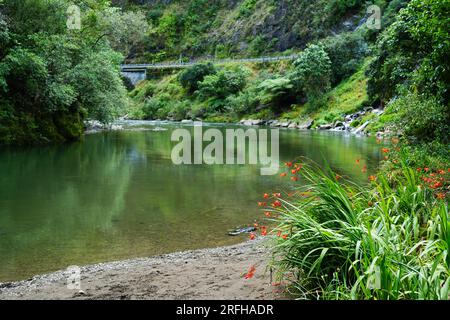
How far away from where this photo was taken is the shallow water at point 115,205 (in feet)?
26.3

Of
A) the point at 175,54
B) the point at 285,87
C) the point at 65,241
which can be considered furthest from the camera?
the point at 175,54

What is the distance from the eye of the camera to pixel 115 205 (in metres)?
11.6

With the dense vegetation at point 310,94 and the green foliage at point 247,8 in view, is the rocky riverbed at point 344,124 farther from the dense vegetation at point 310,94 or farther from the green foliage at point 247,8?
the green foliage at point 247,8

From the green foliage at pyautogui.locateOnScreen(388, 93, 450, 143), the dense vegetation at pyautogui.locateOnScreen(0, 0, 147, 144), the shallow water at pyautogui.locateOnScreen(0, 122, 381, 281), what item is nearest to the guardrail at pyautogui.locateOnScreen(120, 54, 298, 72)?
the dense vegetation at pyautogui.locateOnScreen(0, 0, 147, 144)

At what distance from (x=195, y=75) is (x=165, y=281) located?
227 ft

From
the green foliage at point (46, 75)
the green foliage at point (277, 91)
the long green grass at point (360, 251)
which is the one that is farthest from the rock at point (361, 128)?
the long green grass at point (360, 251)

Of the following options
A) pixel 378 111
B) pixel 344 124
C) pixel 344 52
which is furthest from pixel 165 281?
pixel 344 52

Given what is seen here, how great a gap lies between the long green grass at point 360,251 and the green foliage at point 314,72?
45.9 m

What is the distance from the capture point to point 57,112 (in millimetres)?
28562

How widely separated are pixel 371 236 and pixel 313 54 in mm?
47771

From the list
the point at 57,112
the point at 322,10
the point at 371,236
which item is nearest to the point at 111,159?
the point at 57,112

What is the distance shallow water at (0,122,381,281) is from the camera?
803cm

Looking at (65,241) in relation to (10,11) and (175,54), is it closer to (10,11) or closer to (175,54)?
(10,11)

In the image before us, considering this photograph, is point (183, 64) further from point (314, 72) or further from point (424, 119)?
point (424, 119)
